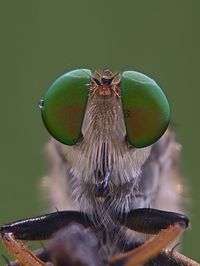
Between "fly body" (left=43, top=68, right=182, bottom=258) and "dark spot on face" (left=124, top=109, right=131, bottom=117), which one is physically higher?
"dark spot on face" (left=124, top=109, right=131, bottom=117)

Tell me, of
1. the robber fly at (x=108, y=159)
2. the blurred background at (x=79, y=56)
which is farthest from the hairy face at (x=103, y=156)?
the blurred background at (x=79, y=56)

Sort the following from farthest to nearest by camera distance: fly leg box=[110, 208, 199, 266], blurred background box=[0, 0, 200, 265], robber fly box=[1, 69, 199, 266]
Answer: blurred background box=[0, 0, 200, 265]
robber fly box=[1, 69, 199, 266]
fly leg box=[110, 208, 199, 266]

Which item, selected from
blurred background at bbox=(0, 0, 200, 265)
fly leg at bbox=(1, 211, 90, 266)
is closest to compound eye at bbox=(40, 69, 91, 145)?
fly leg at bbox=(1, 211, 90, 266)

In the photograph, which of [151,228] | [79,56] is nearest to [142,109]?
[151,228]

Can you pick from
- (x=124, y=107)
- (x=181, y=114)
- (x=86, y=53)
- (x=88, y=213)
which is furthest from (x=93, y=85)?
(x=86, y=53)

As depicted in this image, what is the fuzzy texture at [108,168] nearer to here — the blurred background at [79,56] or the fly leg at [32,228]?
the fly leg at [32,228]

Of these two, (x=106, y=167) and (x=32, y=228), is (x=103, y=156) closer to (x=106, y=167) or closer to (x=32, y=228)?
(x=106, y=167)

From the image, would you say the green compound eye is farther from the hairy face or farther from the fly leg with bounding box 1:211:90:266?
the fly leg with bounding box 1:211:90:266

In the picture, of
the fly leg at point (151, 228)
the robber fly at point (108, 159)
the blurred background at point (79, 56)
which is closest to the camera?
the fly leg at point (151, 228)
